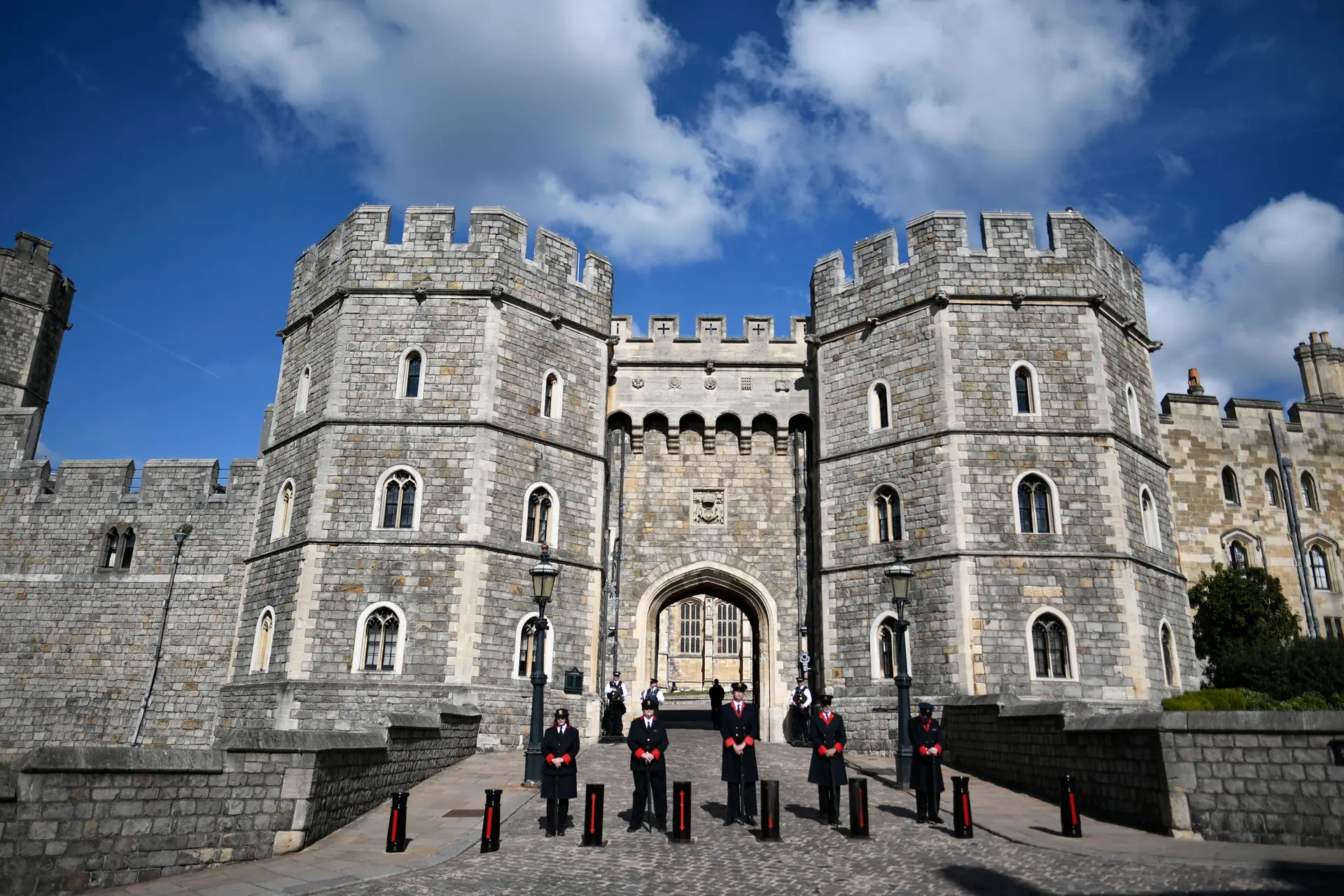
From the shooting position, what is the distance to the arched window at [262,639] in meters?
18.3

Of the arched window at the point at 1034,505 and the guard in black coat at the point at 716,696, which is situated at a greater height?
the arched window at the point at 1034,505

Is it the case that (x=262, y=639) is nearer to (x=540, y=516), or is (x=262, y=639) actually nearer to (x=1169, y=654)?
(x=540, y=516)

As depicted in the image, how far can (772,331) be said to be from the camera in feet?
74.9

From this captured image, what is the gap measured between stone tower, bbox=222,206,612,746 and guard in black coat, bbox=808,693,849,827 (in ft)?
26.5

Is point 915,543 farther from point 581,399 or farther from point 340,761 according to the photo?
point 340,761

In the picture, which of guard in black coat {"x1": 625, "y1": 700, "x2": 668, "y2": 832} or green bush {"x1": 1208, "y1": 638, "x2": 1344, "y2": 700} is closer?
guard in black coat {"x1": 625, "y1": 700, "x2": 668, "y2": 832}

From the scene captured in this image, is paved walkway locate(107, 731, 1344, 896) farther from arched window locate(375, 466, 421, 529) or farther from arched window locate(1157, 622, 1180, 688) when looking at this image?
arched window locate(1157, 622, 1180, 688)

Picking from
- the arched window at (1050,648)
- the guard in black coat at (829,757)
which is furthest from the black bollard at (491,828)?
the arched window at (1050,648)

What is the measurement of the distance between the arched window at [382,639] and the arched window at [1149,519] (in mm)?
14696

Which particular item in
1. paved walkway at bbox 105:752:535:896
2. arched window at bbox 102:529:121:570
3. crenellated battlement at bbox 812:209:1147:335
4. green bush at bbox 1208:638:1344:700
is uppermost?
crenellated battlement at bbox 812:209:1147:335

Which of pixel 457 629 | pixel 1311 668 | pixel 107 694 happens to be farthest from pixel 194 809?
pixel 1311 668

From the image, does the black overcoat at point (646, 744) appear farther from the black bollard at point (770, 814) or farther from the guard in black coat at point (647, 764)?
the black bollard at point (770, 814)

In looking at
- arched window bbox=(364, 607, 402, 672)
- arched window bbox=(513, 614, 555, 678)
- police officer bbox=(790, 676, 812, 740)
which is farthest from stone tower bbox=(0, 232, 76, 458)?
police officer bbox=(790, 676, 812, 740)

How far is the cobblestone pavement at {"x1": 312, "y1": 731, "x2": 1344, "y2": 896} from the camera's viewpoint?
25.0 ft
